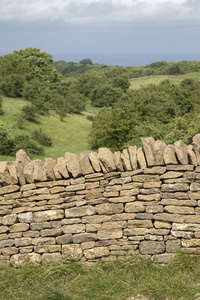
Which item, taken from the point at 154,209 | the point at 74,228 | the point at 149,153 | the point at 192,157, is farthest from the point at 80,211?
the point at 192,157

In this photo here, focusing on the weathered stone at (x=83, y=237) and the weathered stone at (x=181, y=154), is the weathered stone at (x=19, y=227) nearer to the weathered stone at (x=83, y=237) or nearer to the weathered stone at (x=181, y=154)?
the weathered stone at (x=83, y=237)

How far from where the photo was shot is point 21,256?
18.7 ft

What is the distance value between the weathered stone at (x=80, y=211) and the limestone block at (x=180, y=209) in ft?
4.20

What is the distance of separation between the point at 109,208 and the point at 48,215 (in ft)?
3.58

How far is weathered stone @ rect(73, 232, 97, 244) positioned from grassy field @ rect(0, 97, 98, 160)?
28.2 meters

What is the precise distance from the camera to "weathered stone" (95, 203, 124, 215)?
17.8 ft

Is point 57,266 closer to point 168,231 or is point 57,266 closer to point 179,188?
point 168,231

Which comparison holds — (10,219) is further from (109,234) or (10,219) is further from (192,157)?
(192,157)

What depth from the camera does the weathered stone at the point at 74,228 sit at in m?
5.50

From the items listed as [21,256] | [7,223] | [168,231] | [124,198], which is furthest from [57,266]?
[168,231]

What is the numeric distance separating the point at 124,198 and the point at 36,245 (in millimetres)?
1813

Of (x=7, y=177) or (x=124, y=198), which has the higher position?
(x=7, y=177)

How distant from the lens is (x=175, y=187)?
5215 mm

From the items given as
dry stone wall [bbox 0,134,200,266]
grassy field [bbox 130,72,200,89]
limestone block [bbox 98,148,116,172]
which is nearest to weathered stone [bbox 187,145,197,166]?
dry stone wall [bbox 0,134,200,266]
